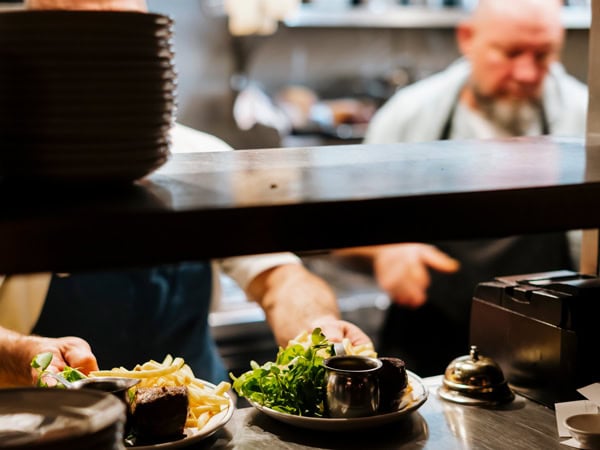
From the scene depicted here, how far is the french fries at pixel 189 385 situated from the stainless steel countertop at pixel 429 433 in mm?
43

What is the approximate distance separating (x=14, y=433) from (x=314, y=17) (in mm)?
4142

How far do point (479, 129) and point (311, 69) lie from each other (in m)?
1.64

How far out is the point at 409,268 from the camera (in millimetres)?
3537

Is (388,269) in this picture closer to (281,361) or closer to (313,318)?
(313,318)

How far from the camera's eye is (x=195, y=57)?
5008mm

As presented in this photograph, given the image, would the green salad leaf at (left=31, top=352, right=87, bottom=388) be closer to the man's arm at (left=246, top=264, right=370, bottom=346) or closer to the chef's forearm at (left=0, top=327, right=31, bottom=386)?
the chef's forearm at (left=0, top=327, right=31, bottom=386)

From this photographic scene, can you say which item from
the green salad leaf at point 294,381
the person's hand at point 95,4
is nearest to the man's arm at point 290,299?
the green salad leaf at point 294,381

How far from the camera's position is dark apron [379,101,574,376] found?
3594mm

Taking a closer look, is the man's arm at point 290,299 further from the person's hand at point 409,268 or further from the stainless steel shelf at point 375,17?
the stainless steel shelf at point 375,17

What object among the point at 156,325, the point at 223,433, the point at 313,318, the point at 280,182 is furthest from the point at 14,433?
the point at 156,325

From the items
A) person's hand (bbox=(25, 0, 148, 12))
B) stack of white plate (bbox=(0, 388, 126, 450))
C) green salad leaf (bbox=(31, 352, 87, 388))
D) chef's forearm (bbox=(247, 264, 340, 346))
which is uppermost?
person's hand (bbox=(25, 0, 148, 12))

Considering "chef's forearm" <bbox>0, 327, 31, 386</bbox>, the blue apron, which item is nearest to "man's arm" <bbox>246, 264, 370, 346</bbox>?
the blue apron

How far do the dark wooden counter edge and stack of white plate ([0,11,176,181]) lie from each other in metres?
0.04

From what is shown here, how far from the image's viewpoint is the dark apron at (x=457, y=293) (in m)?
3.59
